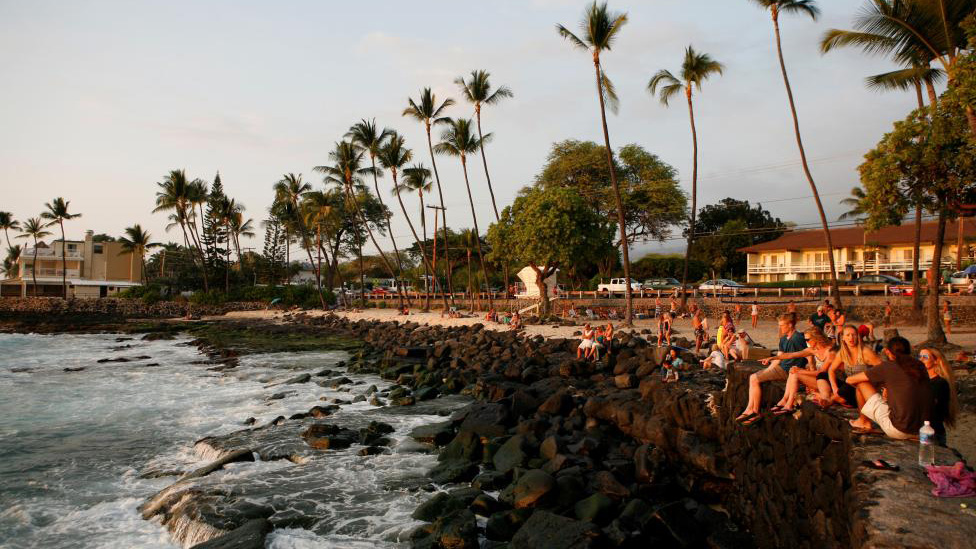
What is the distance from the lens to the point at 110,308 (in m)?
57.5

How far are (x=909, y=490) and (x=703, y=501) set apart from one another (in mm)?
3581

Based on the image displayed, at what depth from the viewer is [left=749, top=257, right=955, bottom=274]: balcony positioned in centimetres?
3791

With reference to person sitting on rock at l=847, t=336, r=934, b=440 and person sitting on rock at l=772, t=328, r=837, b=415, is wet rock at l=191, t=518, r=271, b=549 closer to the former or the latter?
person sitting on rock at l=772, t=328, r=837, b=415

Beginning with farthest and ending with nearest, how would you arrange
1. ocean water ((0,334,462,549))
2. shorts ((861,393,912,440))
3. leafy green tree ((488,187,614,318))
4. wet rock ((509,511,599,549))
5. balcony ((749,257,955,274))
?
balcony ((749,257,955,274)) < leafy green tree ((488,187,614,318)) < ocean water ((0,334,462,549)) < wet rock ((509,511,599,549)) < shorts ((861,393,912,440))

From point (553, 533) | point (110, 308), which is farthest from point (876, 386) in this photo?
point (110, 308)

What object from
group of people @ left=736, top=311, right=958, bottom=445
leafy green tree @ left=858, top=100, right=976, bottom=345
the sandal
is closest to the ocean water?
group of people @ left=736, top=311, right=958, bottom=445

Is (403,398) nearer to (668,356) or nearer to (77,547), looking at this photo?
(668,356)

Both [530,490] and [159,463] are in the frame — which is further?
[159,463]

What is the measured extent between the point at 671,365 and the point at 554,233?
59.3ft

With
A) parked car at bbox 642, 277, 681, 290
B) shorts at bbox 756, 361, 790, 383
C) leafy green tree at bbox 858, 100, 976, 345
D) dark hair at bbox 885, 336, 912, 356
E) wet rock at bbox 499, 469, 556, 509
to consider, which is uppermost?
leafy green tree at bbox 858, 100, 976, 345

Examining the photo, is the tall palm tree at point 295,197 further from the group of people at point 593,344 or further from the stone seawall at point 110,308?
the group of people at point 593,344

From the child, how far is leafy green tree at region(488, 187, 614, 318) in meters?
16.4

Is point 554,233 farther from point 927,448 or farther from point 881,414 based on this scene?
point 927,448

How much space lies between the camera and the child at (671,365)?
38.5ft
